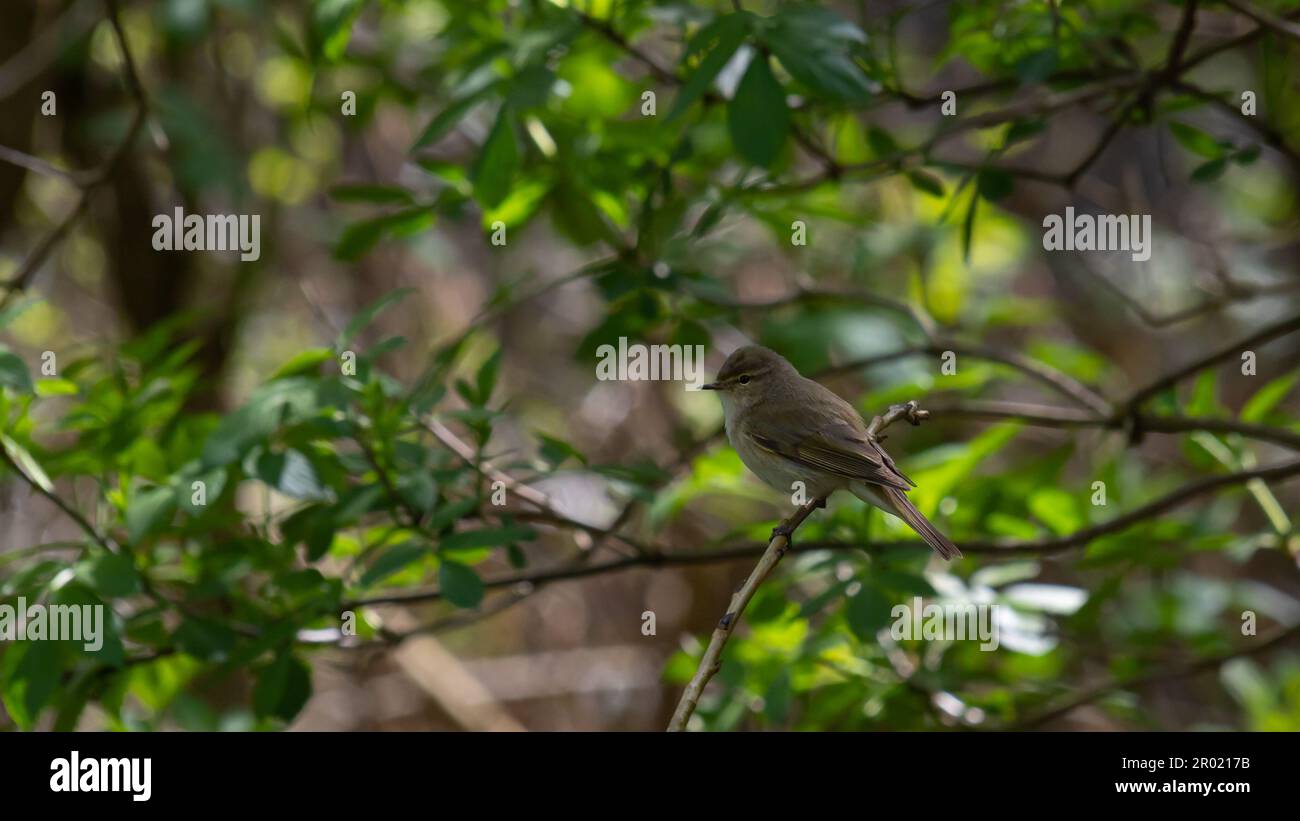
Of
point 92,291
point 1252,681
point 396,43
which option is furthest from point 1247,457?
point 92,291

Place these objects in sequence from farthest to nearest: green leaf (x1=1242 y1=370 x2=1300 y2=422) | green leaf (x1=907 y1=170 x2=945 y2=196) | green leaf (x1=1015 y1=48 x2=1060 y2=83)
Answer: green leaf (x1=1242 y1=370 x2=1300 y2=422) → green leaf (x1=907 y1=170 x2=945 y2=196) → green leaf (x1=1015 y1=48 x2=1060 y2=83)

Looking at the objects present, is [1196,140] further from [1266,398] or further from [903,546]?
[903,546]

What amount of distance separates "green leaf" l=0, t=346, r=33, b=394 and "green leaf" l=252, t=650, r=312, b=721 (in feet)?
3.17

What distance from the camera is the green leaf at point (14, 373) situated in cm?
298

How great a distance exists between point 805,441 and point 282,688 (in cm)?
162

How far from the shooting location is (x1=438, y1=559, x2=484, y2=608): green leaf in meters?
3.00

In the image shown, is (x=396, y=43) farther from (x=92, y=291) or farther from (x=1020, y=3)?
(x=92, y=291)

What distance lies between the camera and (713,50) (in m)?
2.93

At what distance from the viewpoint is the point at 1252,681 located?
→ 4949 millimetres

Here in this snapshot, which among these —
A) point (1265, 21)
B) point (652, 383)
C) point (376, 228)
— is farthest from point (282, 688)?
point (652, 383)

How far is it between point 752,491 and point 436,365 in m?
1.41

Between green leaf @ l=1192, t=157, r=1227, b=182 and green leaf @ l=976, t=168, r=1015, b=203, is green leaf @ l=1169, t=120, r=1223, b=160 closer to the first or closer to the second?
green leaf @ l=1192, t=157, r=1227, b=182

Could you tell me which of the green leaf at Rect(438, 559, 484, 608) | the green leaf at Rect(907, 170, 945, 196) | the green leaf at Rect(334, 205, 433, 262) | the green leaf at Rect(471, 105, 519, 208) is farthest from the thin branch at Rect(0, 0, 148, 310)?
the green leaf at Rect(907, 170, 945, 196)

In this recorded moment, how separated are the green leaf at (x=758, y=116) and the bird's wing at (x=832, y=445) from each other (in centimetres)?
84
